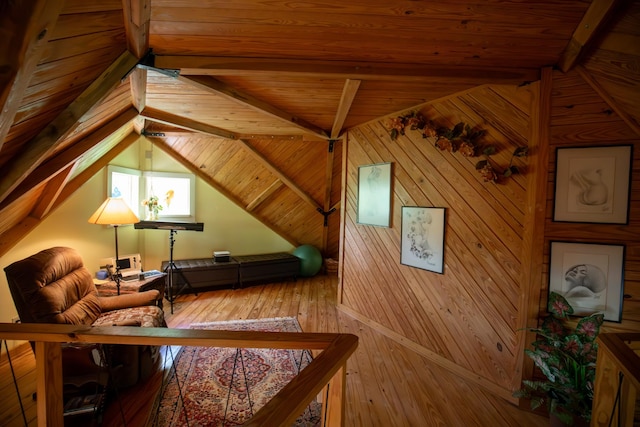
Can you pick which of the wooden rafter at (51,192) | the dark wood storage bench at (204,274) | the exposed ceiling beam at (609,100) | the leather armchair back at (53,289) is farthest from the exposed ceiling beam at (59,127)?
the exposed ceiling beam at (609,100)

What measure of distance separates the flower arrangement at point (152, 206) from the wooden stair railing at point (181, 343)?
11.8 ft

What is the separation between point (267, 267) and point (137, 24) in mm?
4126

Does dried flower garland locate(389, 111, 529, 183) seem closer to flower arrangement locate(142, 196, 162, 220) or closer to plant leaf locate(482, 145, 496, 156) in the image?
plant leaf locate(482, 145, 496, 156)

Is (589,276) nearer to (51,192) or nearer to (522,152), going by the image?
(522,152)

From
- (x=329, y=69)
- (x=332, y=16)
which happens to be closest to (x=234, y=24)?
(x=332, y=16)

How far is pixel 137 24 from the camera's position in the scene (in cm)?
142

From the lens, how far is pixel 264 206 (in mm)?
5324

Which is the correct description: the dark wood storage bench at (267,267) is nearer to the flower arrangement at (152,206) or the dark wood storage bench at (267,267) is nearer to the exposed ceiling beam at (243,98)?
the flower arrangement at (152,206)

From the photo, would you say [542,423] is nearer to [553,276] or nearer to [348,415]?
[553,276]

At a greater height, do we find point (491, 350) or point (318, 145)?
point (318, 145)

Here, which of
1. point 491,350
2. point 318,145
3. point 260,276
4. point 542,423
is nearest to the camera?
point 542,423

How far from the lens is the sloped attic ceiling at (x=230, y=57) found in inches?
46.4

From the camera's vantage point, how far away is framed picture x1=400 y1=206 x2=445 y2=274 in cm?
262

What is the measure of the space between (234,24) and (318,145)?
2915 millimetres
